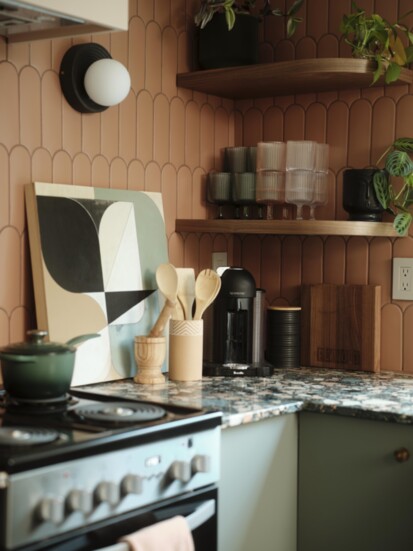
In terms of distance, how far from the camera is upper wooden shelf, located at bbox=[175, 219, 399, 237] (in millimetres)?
2650

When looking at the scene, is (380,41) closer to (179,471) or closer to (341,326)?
(341,326)

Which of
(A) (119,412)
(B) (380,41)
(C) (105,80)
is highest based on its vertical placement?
(B) (380,41)

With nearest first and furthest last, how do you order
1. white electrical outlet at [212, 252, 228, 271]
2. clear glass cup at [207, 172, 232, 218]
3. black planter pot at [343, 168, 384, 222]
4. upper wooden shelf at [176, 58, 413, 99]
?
upper wooden shelf at [176, 58, 413, 99] → black planter pot at [343, 168, 384, 222] → clear glass cup at [207, 172, 232, 218] → white electrical outlet at [212, 252, 228, 271]

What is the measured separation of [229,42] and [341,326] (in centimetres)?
96

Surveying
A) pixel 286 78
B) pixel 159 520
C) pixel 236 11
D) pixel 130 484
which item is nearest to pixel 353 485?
pixel 159 520

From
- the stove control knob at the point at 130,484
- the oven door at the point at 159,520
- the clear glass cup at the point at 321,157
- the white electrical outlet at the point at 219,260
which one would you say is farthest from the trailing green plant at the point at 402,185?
the stove control knob at the point at 130,484

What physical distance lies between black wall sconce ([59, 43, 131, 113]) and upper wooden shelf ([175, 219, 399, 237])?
521mm

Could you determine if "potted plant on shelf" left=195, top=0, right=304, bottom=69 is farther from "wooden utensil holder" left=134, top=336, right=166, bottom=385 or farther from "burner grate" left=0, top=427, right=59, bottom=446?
"burner grate" left=0, top=427, right=59, bottom=446

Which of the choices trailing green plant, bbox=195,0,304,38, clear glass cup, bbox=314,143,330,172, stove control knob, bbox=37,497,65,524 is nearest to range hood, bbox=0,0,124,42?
trailing green plant, bbox=195,0,304,38

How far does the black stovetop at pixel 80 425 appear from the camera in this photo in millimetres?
1628

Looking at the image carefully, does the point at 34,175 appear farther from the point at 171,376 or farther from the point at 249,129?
the point at 249,129

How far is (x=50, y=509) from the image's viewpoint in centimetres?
158

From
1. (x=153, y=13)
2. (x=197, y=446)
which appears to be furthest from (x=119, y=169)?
(x=197, y=446)

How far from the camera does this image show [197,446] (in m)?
1.94
